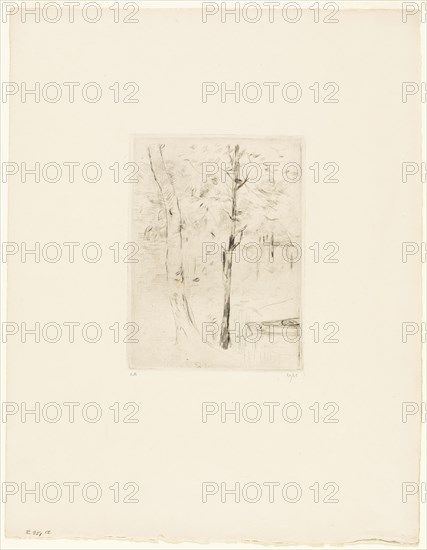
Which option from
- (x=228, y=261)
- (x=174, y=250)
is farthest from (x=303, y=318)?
(x=174, y=250)

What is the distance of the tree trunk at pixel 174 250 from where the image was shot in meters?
1.04

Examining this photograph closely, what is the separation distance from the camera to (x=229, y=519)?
3.43 ft

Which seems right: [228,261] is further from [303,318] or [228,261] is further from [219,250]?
[303,318]

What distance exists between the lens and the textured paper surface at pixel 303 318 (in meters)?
1.04

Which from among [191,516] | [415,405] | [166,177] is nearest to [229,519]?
[191,516]

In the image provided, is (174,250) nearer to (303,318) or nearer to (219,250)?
(219,250)

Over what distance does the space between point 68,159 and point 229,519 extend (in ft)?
2.90

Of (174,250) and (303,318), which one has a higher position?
(174,250)

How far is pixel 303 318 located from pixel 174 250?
0.33 meters

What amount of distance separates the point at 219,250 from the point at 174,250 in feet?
0.33

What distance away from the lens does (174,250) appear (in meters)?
1.05

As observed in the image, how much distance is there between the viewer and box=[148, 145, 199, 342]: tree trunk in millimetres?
1043

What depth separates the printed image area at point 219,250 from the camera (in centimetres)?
104

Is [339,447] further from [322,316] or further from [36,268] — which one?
[36,268]
